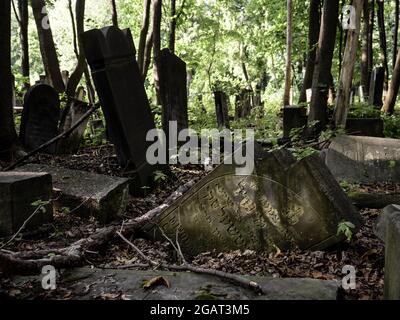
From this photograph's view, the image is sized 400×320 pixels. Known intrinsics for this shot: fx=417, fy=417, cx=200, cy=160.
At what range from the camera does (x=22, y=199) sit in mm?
4301

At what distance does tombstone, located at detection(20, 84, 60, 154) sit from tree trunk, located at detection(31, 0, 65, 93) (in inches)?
112

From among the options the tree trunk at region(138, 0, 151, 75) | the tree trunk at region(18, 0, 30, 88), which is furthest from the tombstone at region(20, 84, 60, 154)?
the tree trunk at region(18, 0, 30, 88)

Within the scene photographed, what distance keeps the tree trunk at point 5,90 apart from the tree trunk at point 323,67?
5.49 m

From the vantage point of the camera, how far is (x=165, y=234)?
14.4 ft

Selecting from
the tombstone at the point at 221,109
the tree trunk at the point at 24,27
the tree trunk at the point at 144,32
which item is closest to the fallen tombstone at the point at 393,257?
the tombstone at the point at 221,109

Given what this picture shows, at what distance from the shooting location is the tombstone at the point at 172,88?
7.63 meters

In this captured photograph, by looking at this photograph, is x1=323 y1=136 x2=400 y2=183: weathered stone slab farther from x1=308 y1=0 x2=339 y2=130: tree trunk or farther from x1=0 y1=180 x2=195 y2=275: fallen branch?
x1=0 y1=180 x2=195 y2=275: fallen branch

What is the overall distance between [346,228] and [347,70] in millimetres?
5127

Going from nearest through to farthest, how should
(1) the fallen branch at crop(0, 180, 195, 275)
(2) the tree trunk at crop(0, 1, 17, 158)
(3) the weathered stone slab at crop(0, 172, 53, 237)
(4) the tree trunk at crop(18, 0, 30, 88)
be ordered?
(1) the fallen branch at crop(0, 180, 195, 275)
(3) the weathered stone slab at crop(0, 172, 53, 237)
(2) the tree trunk at crop(0, 1, 17, 158)
(4) the tree trunk at crop(18, 0, 30, 88)

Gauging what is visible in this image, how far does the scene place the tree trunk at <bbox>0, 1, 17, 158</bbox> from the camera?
6668mm

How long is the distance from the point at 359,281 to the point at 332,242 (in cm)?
62

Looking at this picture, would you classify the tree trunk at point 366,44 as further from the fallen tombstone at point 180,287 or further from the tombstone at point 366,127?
the fallen tombstone at point 180,287
